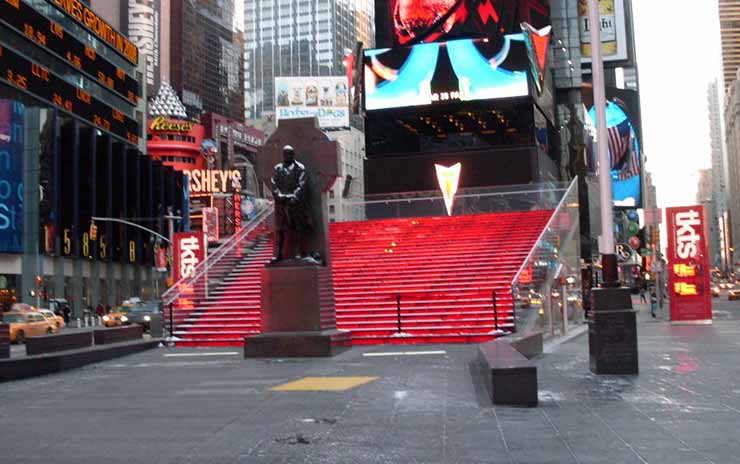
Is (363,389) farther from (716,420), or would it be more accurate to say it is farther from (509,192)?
(509,192)

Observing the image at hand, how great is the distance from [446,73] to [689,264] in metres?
23.7

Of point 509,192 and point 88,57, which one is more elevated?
point 88,57

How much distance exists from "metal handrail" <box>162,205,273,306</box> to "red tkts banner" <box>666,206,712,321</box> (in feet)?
57.0

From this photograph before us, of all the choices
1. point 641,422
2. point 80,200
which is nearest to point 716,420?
point 641,422

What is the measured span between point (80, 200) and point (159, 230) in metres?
16.3

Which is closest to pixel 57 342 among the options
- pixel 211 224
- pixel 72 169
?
pixel 211 224

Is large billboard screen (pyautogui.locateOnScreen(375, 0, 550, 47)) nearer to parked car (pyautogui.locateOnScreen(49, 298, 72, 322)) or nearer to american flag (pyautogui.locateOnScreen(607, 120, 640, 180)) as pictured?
american flag (pyautogui.locateOnScreen(607, 120, 640, 180))

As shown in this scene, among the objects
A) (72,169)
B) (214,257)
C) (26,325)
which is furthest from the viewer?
(72,169)

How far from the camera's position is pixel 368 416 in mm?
9492

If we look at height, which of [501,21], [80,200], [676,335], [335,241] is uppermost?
[501,21]

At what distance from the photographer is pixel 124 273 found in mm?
80250

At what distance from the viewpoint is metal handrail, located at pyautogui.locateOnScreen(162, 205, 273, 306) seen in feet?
85.8

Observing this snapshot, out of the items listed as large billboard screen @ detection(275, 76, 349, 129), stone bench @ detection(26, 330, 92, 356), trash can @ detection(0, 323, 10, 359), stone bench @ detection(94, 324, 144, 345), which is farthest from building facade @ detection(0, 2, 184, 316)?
trash can @ detection(0, 323, 10, 359)

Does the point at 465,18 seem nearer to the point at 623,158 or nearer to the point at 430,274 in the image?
the point at 430,274
